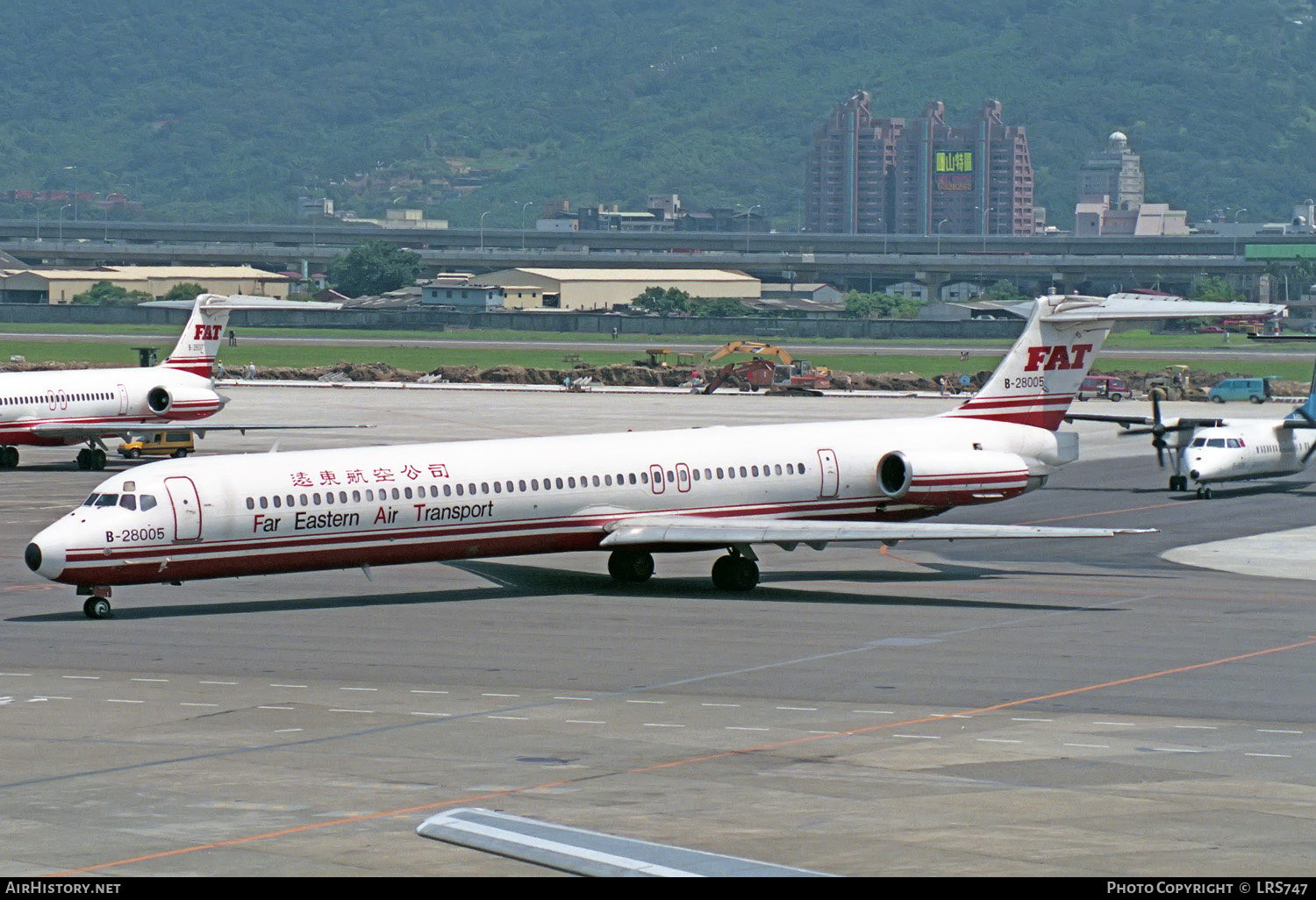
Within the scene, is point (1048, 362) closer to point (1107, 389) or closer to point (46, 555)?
point (46, 555)

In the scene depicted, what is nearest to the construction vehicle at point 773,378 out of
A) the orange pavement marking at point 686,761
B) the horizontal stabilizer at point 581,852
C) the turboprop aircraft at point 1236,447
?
the turboprop aircraft at point 1236,447

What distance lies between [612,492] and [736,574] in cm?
306

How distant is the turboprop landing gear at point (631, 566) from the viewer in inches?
1586

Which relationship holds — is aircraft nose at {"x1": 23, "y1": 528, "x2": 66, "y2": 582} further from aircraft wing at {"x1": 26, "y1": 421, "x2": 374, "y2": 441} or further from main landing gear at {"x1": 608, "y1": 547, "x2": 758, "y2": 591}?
aircraft wing at {"x1": 26, "y1": 421, "x2": 374, "y2": 441}

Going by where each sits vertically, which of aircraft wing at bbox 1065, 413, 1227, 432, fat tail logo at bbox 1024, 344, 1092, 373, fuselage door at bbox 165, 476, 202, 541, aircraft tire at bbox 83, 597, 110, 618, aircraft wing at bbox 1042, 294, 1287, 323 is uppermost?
aircraft wing at bbox 1042, 294, 1287, 323

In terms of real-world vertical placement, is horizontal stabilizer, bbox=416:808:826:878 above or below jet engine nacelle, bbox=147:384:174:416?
below

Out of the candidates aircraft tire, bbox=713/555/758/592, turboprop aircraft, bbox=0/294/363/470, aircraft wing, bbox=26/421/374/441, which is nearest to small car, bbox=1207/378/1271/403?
turboprop aircraft, bbox=0/294/363/470

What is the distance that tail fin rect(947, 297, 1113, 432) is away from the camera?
146 ft

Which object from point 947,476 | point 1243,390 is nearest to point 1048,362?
point 947,476

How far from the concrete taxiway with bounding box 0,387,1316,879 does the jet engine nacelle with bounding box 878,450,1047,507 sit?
182 cm

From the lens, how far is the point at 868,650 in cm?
3209

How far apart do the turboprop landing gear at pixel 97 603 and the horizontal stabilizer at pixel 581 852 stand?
23022 mm

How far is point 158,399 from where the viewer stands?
222 feet
